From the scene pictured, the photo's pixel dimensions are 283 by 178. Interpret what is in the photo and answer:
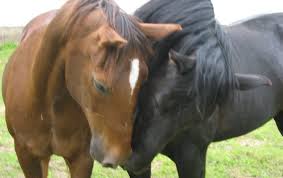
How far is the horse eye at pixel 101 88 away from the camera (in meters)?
2.33

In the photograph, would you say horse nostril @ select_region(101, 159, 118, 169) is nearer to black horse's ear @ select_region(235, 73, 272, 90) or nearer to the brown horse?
the brown horse

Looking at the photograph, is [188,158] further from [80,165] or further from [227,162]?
[227,162]

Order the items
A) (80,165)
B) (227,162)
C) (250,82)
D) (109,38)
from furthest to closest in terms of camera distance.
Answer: (227,162), (80,165), (250,82), (109,38)

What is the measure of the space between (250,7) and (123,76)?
7621 mm

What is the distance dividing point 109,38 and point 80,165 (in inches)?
41.0

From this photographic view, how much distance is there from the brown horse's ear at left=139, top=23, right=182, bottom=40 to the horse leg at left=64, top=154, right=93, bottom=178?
2.95 ft

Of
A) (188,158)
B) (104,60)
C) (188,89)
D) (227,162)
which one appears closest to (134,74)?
(104,60)

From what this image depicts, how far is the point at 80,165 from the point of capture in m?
3.05

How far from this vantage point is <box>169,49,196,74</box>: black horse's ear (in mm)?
2369

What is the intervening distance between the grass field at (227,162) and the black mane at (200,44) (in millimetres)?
2057

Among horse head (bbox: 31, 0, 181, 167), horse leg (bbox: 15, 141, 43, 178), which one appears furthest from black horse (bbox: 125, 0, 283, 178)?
horse leg (bbox: 15, 141, 43, 178)

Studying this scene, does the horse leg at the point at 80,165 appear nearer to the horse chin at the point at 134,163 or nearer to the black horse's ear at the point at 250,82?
the horse chin at the point at 134,163

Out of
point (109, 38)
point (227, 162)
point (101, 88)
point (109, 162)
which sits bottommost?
point (227, 162)

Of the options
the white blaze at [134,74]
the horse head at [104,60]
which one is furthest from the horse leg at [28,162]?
the white blaze at [134,74]
